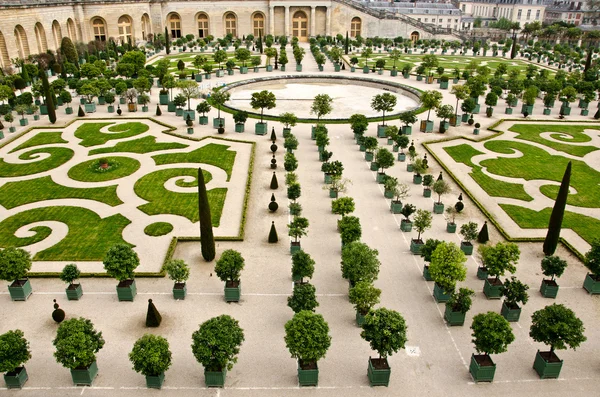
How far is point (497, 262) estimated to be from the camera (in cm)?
2752

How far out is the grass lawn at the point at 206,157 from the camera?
149 feet

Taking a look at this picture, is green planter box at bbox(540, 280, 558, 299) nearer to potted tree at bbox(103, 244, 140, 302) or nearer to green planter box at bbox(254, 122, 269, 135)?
potted tree at bbox(103, 244, 140, 302)

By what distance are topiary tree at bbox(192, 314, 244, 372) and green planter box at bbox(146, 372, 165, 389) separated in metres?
1.95

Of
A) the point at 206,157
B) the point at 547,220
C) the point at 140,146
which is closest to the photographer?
the point at 547,220

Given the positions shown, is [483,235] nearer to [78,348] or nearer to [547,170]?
[547,170]

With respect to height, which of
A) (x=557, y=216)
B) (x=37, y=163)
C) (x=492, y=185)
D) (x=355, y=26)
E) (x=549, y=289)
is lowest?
(x=549, y=289)

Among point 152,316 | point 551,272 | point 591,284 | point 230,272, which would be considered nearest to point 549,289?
point 551,272

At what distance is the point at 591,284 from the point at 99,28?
105710 mm

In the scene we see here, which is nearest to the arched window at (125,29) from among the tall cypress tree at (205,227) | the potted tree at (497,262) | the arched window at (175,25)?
the arched window at (175,25)

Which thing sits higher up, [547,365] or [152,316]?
[152,316]

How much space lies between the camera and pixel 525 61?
104 metres

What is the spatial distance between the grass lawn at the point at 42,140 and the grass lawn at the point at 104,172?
7972mm

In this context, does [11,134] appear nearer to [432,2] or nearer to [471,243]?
[471,243]

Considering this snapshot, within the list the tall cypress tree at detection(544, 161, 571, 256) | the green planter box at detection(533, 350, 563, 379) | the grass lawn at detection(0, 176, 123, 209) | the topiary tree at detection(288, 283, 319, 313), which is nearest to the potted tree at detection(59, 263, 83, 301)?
the grass lawn at detection(0, 176, 123, 209)
